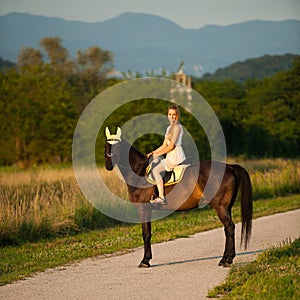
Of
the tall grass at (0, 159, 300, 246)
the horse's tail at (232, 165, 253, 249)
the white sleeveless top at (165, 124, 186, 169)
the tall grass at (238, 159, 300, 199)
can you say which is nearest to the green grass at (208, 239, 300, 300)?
the horse's tail at (232, 165, 253, 249)

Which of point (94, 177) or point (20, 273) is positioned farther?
point (94, 177)

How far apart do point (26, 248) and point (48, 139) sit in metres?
33.4

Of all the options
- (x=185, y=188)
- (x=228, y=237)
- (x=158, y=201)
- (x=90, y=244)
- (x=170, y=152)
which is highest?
(x=170, y=152)

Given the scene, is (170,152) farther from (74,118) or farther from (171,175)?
(74,118)

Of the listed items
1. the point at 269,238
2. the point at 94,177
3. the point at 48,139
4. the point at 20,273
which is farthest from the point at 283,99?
the point at 20,273

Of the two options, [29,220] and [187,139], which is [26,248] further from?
[187,139]

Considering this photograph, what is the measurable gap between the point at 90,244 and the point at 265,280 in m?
5.35

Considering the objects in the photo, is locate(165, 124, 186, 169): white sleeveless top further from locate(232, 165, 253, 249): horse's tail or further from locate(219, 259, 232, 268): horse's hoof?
locate(219, 259, 232, 268): horse's hoof

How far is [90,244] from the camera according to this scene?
13242 mm

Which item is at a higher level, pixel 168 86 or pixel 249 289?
pixel 168 86

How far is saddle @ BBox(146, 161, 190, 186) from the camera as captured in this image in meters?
10.7

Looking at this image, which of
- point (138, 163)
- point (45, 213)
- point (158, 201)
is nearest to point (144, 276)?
point (158, 201)

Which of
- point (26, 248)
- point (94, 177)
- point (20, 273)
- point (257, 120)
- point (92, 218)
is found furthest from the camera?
point (257, 120)

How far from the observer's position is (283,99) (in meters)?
62.8
